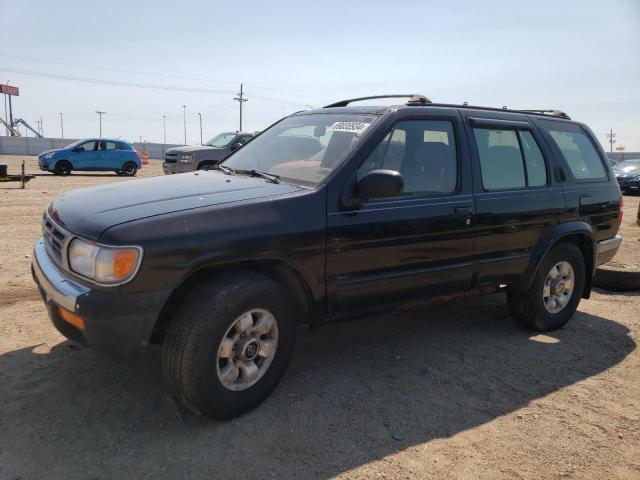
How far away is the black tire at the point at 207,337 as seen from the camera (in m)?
2.73

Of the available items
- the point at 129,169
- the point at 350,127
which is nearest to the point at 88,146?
the point at 129,169

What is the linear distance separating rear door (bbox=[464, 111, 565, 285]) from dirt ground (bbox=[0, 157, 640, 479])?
0.79m

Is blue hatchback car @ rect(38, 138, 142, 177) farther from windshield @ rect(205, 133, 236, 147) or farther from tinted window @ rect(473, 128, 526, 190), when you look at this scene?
tinted window @ rect(473, 128, 526, 190)

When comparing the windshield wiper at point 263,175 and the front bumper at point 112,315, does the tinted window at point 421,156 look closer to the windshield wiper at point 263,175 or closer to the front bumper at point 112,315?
the windshield wiper at point 263,175

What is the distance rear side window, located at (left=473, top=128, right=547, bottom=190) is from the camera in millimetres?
4055

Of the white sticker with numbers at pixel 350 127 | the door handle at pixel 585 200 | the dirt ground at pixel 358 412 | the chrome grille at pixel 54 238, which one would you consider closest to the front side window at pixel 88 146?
the dirt ground at pixel 358 412

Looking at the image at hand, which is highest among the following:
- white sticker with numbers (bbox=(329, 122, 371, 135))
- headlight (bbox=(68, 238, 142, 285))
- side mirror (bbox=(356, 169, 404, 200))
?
white sticker with numbers (bbox=(329, 122, 371, 135))

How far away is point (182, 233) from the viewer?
270 centimetres

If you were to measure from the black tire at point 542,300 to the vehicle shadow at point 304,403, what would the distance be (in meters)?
0.15

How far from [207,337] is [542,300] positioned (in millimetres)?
3061

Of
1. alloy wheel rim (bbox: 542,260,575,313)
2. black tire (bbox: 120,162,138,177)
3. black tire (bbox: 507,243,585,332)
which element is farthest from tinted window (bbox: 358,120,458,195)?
black tire (bbox: 120,162,138,177)

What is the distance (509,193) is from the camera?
412 centimetres

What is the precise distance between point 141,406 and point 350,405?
1246mm

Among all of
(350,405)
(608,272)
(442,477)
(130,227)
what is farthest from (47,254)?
(608,272)
